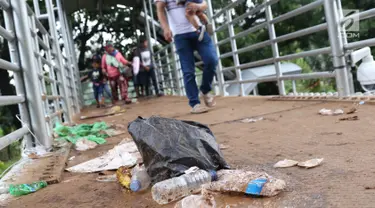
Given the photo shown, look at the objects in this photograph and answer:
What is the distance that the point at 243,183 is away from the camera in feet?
4.32

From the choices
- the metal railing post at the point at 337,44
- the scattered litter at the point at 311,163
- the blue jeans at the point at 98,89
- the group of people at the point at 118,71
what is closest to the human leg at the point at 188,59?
the metal railing post at the point at 337,44

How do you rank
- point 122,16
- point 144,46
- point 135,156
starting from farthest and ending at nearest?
1. point 122,16
2. point 144,46
3. point 135,156

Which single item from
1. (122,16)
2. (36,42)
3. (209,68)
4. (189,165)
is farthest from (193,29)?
(122,16)

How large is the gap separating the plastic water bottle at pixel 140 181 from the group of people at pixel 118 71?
6942 millimetres

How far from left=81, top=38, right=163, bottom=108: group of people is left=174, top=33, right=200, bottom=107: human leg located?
439cm

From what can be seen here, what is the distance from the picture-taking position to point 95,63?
9.45 metres

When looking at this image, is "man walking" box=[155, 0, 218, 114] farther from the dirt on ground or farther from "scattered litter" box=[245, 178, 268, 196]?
"scattered litter" box=[245, 178, 268, 196]

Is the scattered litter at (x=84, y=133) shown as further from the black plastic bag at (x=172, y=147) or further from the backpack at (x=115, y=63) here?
the backpack at (x=115, y=63)

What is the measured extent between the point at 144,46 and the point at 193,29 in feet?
19.3

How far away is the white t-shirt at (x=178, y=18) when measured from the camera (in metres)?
4.01

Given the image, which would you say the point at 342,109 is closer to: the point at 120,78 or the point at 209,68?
the point at 209,68

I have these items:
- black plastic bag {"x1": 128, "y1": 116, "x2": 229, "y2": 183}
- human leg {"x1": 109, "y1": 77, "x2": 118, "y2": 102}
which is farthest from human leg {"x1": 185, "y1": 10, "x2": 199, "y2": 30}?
human leg {"x1": 109, "y1": 77, "x2": 118, "y2": 102}

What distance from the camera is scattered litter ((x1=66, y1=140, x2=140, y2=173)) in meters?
2.00

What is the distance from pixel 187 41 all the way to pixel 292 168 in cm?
275
